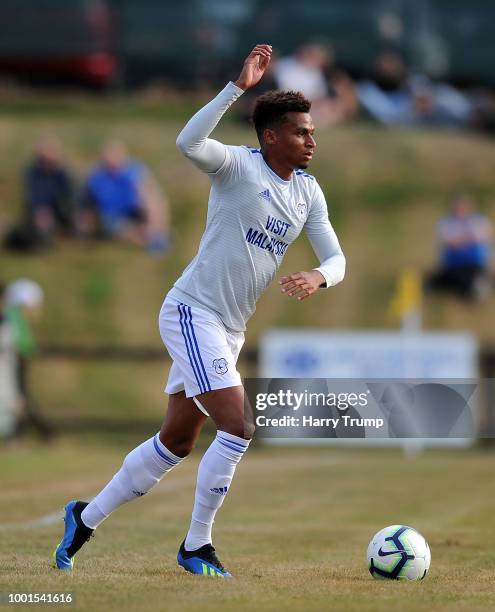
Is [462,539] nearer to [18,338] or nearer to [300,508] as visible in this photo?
[300,508]

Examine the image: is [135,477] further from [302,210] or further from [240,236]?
[302,210]

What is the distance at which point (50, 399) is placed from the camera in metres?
25.2

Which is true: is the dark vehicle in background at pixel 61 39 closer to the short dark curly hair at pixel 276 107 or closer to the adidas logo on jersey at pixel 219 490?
the short dark curly hair at pixel 276 107

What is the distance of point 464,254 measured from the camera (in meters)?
27.0

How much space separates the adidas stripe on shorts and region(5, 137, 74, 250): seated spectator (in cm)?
1956

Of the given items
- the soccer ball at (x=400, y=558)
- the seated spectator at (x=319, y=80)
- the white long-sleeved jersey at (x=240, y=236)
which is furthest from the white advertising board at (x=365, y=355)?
the white long-sleeved jersey at (x=240, y=236)

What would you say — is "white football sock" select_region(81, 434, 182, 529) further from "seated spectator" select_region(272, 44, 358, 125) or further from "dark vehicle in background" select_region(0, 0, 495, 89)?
"dark vehicle in background" select_region(0, 0, 495, 89)

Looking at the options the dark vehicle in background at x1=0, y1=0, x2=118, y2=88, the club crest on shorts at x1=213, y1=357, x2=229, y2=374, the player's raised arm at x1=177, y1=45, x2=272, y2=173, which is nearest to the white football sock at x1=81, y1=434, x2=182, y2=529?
the club crest on shorts at x1=213, y1=357, x2=229, y2=374

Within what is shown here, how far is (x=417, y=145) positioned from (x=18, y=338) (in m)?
13.3

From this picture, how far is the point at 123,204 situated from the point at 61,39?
4057 millimetres

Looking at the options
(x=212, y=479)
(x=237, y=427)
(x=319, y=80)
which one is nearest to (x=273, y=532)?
(x=212, y=479)

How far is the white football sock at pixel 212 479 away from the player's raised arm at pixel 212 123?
59.5 inches

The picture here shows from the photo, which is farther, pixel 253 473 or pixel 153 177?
pixel 153 177

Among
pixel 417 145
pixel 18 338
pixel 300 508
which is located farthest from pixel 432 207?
pixel 300 508
